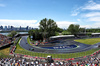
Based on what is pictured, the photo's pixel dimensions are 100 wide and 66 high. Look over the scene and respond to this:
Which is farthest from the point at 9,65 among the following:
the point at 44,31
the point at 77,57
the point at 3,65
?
the point at 44,31

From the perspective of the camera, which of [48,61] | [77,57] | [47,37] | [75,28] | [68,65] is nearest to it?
[68,65]

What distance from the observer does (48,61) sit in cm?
2252

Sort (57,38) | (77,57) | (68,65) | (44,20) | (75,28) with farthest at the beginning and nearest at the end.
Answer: (75,28) → (57,38) → (44,20) → (77,57) → (68,65)

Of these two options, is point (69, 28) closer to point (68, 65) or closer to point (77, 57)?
point (77, 57)

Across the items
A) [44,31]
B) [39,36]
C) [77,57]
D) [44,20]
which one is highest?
[44,20]

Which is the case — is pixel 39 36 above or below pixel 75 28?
below

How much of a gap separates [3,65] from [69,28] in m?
87.5

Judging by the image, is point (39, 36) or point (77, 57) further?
point (39, 36)

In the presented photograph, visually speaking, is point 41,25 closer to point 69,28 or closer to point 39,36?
point 39,36

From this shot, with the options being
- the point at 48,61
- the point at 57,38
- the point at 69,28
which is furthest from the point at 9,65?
the point at 69,28

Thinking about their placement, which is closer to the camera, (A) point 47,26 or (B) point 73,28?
(A) point 47,26

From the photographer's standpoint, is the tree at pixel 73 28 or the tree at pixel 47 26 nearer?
the tree at pixel 47 26

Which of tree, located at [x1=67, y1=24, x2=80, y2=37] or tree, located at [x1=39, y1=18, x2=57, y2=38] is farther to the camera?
tree, located at [x1=67, y1=24, x2=80, y2=37]

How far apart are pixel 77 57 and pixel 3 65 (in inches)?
897
